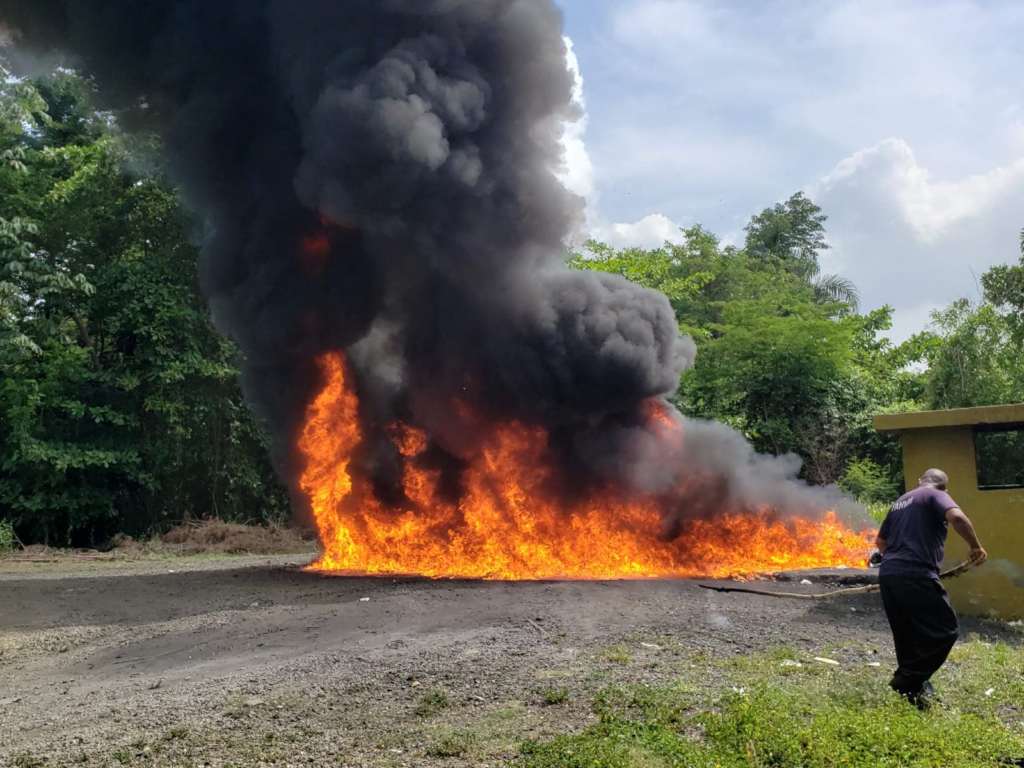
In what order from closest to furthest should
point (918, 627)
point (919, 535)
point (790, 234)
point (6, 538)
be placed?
point (918, 627) < point (919, 535) < point (6, 538) < point (790, 234)

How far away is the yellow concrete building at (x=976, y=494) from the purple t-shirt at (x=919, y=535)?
11.6 feet

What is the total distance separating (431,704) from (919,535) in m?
4.00

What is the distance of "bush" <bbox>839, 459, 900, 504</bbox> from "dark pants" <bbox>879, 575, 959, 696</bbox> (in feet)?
42.9

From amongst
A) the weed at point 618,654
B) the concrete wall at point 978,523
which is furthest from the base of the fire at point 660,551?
the weed at point 618,654

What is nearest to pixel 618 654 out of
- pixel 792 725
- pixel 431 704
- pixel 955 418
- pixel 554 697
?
pixel 554 697

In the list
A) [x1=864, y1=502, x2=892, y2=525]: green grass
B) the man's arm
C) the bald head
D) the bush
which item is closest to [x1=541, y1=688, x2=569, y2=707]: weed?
the man's arm

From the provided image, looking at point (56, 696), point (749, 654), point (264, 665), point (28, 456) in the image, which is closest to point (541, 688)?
point (749, 654)

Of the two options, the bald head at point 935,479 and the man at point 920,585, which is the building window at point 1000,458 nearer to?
the bald head at point 935,479

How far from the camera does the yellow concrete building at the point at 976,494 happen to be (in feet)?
30.9

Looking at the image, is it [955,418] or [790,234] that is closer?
[955,418]

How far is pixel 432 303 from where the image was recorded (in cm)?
1440

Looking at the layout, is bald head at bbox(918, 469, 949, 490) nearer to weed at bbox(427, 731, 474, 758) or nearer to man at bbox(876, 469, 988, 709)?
man at bbox(876, 469, 988, 709)

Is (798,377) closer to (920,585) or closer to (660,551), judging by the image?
(660,551)

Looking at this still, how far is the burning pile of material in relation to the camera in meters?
13.3
